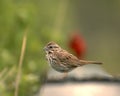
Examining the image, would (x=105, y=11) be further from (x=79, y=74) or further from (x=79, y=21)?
(x=79, y=74)

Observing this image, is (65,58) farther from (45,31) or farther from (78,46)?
(45,31)

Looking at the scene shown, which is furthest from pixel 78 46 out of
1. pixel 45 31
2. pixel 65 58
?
pixel 65 58

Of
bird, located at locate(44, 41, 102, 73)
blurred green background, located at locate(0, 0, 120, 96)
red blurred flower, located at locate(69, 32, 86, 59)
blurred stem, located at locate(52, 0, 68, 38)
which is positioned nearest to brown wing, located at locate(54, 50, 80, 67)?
bird, located at locate(44, 41, 102, 73)

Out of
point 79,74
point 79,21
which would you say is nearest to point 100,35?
point 79,21

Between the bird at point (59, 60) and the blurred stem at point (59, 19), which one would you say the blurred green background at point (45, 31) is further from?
the bird at point (59, 60)

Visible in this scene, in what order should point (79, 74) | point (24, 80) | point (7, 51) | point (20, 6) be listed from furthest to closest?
1. point (20, 6)
2. point (7, 51)
3. point (79, 74)
4. point (24, 80)
